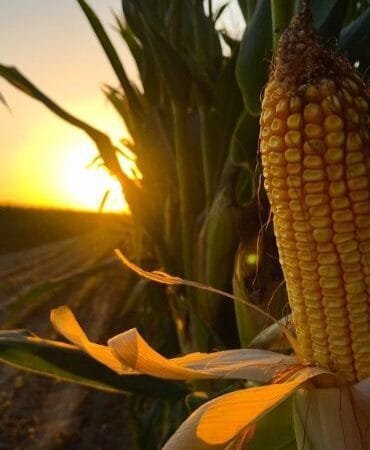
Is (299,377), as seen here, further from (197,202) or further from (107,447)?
(107,447)

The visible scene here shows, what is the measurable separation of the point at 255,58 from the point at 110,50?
2.43 ft

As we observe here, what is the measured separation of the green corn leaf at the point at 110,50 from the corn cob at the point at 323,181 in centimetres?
120

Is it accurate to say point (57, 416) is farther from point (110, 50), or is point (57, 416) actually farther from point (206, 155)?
point (110, 50)

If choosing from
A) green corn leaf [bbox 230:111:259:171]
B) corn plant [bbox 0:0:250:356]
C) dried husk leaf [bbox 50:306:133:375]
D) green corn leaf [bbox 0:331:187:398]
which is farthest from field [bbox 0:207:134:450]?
dried husk leaf [bbox 50:306:133:375]

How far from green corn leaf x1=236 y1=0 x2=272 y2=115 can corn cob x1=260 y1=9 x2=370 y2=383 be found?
53cm

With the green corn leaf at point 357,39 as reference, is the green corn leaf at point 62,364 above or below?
below

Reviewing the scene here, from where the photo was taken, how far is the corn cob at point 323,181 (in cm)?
78

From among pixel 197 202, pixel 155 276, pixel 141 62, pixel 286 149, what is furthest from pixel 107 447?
pixel 286 149

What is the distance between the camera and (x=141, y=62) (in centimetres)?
215

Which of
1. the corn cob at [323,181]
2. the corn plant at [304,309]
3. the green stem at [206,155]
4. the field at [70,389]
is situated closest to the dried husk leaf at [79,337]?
the corn plant at [304,309]

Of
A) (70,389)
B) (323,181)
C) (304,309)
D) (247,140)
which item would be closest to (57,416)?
(70,389)

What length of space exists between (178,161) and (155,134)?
0.65 ft

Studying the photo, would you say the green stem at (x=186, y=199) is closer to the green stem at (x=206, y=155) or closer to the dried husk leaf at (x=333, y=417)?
the green stem at (x=206, y=155)

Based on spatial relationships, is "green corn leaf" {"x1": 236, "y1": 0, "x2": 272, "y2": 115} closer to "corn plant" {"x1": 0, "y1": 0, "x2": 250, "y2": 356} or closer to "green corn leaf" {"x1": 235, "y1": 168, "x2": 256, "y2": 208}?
"corn plant" {"x1": 0, "y1": 0, "x2": 250, "y2": 356}
